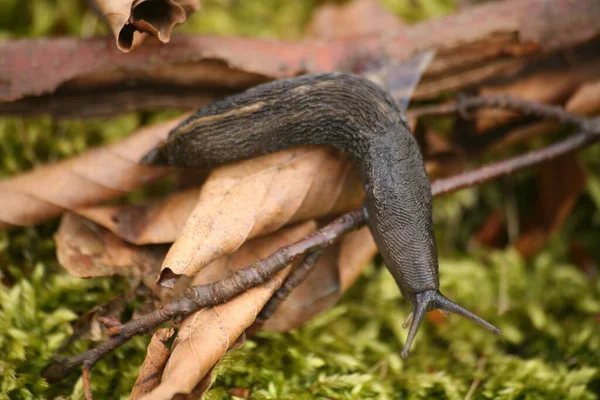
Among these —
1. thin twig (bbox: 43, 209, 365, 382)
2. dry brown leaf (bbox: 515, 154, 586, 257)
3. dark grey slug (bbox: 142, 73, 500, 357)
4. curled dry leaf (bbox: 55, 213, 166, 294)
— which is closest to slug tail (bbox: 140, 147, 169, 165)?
dark grey slug (bbox: 142, 73, 500, 357)

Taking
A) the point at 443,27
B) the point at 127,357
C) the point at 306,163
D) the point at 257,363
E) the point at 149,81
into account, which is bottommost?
the point at 257,363

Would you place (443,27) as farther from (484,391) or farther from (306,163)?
(484,391)

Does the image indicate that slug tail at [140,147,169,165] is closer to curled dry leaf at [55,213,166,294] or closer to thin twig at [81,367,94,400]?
curled dry leaf at [55,213,166,294]

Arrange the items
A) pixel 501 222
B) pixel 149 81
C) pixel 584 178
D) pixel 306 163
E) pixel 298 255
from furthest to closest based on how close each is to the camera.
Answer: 1. pixel 501 222
2. pixel 584 178
3. pixel 149 81
4. pixel 306 163
5. pixel 298 255

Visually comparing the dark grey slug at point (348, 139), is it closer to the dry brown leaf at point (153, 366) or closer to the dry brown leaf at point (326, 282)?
the dry brown leaf at point (326, 282)

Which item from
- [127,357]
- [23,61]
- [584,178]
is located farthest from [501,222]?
[23,61]

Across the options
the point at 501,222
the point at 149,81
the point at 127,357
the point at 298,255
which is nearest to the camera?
the point at 298,255

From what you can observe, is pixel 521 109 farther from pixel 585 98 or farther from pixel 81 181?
pixel 81 181

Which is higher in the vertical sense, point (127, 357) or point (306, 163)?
point (306, 163)
